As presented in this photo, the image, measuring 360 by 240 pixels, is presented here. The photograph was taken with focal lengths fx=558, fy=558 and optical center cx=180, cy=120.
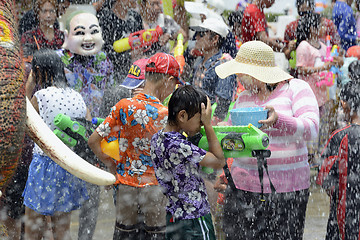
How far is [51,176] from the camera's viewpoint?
410 cm

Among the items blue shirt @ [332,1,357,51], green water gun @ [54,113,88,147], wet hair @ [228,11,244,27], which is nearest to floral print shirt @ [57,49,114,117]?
green water gun @ [54,113,88,147]

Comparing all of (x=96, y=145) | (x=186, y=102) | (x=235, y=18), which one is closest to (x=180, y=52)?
(x=235, y=18)

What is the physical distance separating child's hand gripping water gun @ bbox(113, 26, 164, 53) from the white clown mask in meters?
0.69

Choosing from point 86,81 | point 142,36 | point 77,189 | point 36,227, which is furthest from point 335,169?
point 142,36

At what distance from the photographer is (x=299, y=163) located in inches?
141

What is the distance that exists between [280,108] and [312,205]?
293cm

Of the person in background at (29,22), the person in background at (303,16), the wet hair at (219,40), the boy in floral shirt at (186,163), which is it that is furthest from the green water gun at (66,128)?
the person in background at (303,16)

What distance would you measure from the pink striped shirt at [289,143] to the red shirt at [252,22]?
9.53 ft

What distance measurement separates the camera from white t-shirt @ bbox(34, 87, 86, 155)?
409 cm

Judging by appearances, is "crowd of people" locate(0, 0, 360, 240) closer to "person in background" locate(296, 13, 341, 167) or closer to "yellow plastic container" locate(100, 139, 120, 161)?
"yellow plastic container" locate(100, 139, 120, 161)

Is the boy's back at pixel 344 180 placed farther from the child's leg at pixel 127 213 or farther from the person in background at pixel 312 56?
the person in background at pixel 312 56

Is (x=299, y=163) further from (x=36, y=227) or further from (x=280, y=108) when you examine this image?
(x=36, y=227)

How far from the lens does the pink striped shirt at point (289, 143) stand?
3508 mm

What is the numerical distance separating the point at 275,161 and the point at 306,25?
3.80 metres
